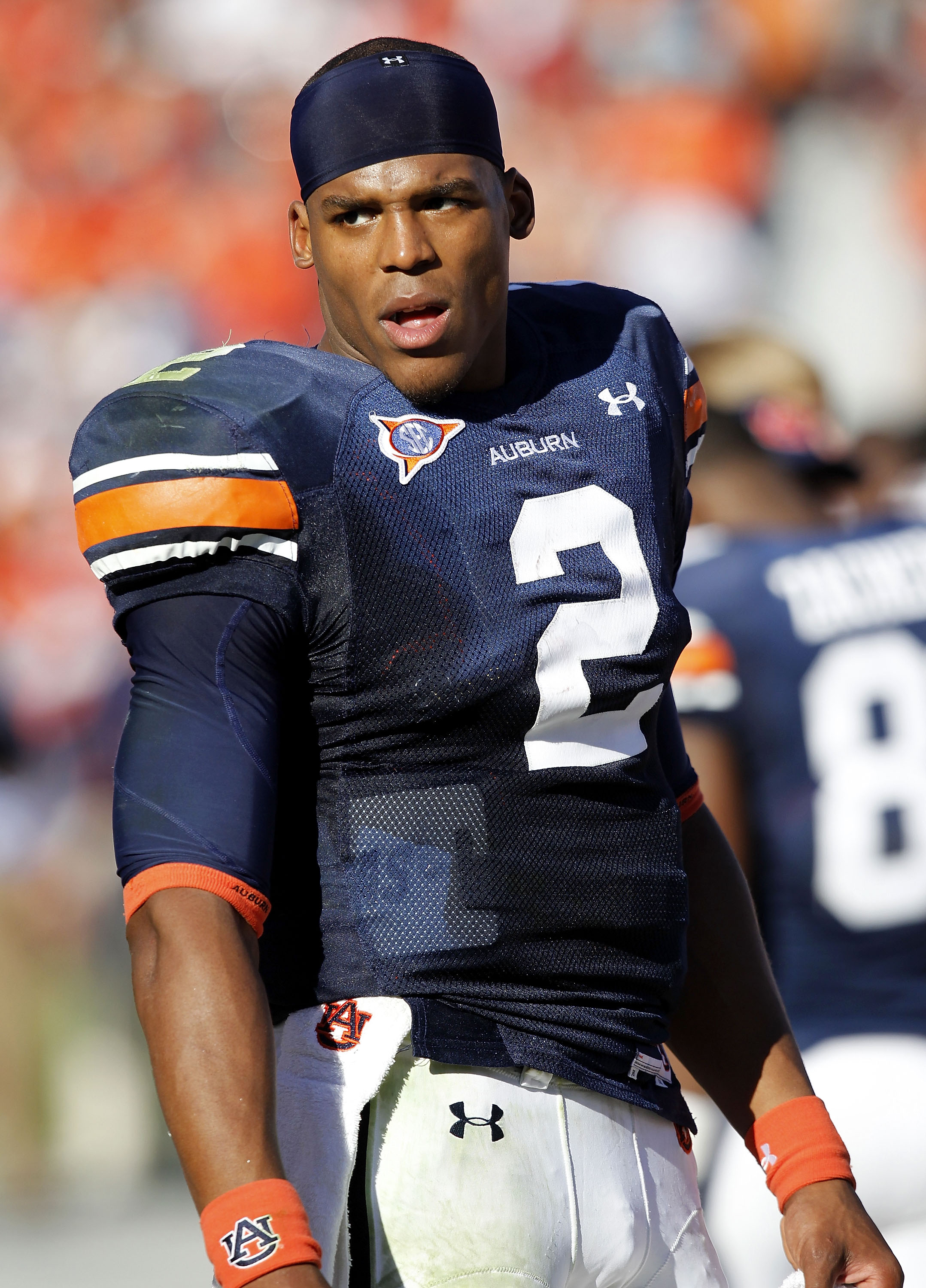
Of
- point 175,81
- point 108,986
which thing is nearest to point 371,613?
point 108,986

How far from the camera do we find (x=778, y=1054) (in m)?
1.91

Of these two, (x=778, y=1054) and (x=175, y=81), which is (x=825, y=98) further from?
(x=778, y=1054)

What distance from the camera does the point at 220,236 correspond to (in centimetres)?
610

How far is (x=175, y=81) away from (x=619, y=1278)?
5.49 meters

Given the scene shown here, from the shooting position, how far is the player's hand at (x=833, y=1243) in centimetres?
171

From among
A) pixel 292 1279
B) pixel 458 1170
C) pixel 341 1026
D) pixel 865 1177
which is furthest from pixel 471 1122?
pixel 865 1177

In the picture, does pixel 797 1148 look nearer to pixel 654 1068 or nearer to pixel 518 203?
pixel 654 1068

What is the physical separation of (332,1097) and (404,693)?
38 centimetres

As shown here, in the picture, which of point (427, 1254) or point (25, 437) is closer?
point (427, 1254)

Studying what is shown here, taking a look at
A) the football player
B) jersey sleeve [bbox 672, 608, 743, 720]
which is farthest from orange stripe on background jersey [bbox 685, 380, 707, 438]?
jersey sleeve [bbox 672, 608, 743, 720]

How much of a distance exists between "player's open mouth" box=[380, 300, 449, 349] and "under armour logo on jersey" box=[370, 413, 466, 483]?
3.1 inches

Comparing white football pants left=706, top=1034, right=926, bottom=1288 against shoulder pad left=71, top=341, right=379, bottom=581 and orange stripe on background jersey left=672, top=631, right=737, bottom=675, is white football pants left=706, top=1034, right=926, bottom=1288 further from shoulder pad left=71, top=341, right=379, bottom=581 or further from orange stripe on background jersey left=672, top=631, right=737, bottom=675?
shoulder pad left=71, top=341, right=379, bottom=581

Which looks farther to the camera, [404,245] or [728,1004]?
[728,1004]

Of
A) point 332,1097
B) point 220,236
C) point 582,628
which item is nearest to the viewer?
point 332,1097
